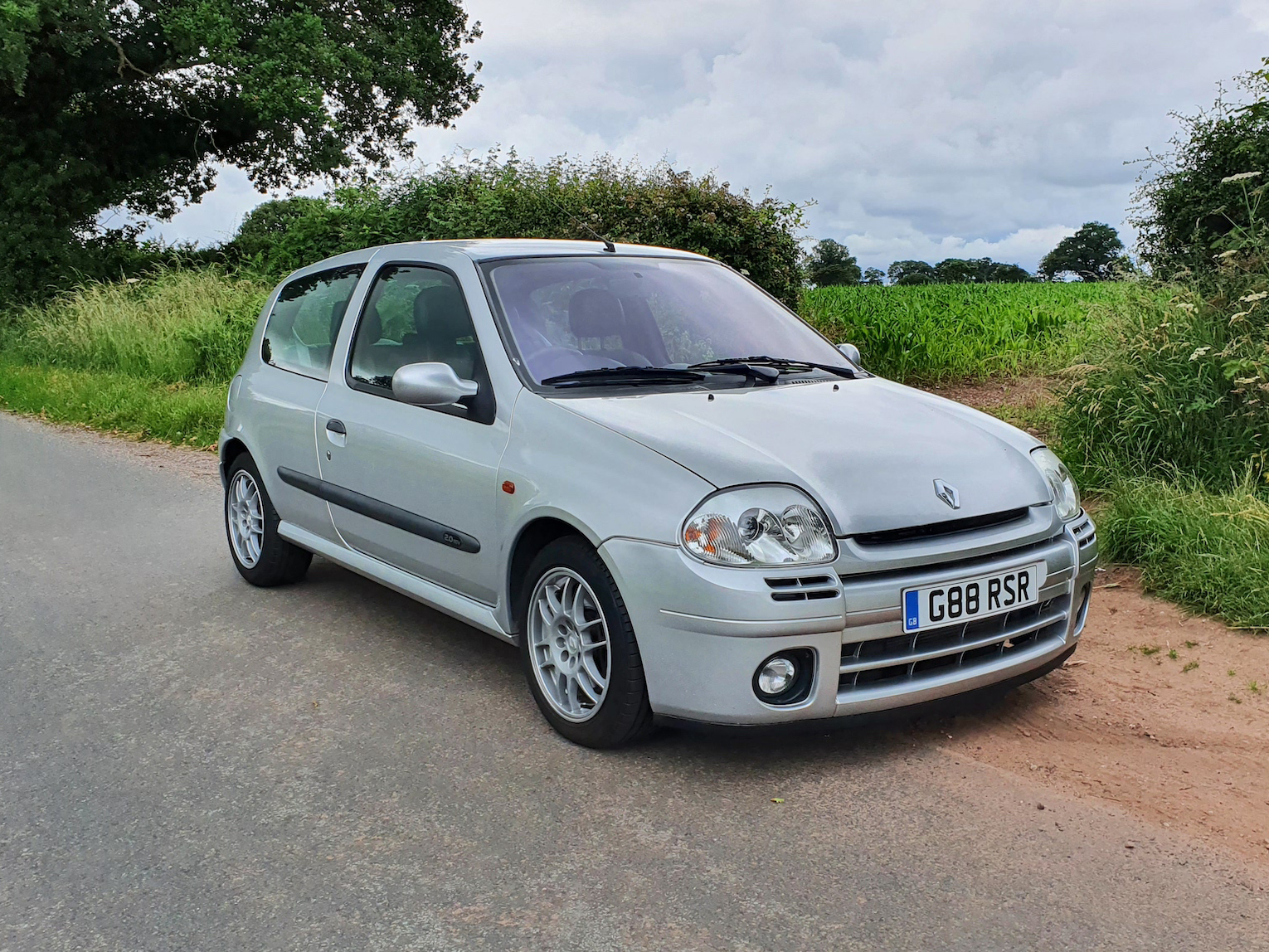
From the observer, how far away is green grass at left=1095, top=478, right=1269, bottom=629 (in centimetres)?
527

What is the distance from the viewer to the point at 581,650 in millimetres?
3881

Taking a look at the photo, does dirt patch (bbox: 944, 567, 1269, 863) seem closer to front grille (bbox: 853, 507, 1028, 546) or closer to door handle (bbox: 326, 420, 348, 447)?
front grille (bbox: 853, 507, 1028, 546)

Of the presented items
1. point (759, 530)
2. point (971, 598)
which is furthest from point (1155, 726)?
point (759, 530)

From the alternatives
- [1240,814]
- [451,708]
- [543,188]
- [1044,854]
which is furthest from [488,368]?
[543,188]

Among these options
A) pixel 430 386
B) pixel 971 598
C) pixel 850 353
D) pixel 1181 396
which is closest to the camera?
pixel 971 598

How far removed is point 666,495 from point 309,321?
291 centimetres

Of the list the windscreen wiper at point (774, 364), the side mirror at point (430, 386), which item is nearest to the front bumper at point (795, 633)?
the side mirror at point (430, 386)

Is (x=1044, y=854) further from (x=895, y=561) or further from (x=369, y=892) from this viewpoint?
(x=369, y=892)

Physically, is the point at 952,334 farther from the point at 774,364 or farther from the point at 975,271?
the point at 975,271

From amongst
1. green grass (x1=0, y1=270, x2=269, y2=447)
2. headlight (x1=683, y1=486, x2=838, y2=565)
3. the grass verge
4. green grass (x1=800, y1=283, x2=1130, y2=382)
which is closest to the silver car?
headlight (x1=683, y1=486, x2=838, y2=565)

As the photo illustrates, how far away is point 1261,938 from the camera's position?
2.78m

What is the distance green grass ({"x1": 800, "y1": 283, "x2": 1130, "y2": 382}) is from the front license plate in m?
5.89

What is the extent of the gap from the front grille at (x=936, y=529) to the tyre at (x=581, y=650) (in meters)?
0.79

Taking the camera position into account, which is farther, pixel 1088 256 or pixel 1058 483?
pixel 1088 256
